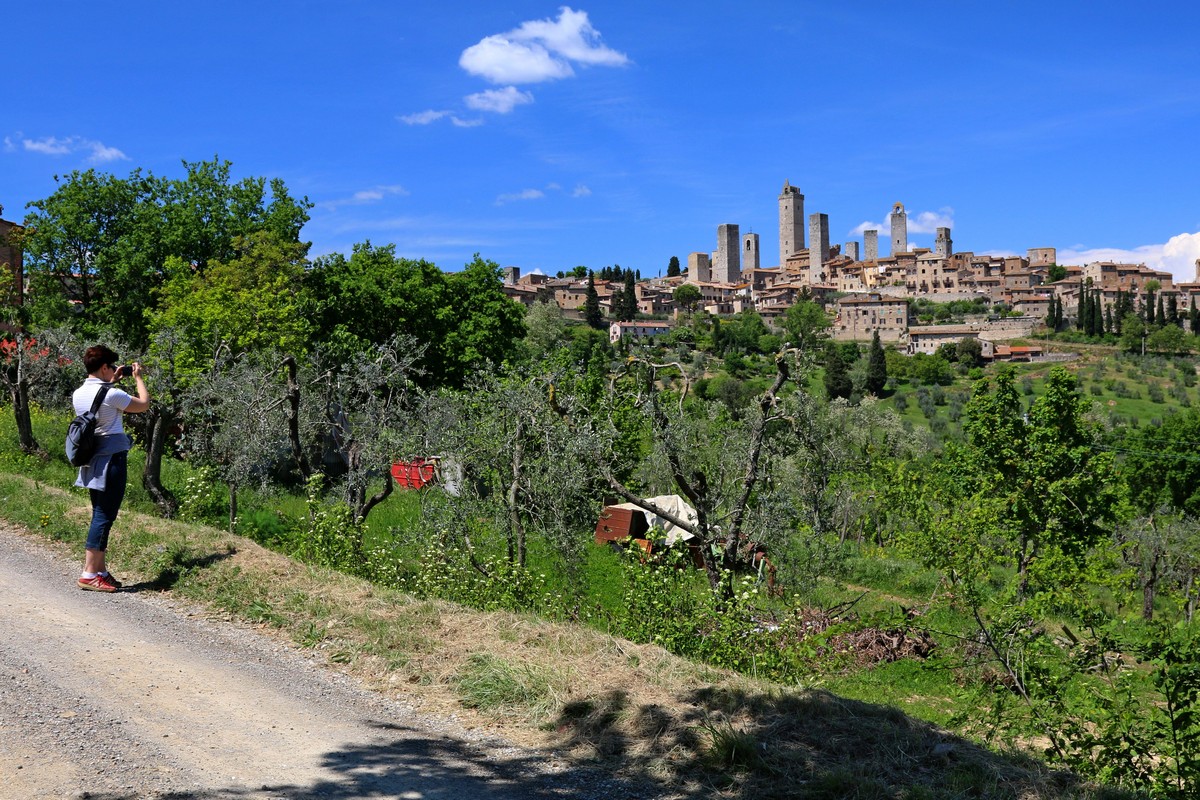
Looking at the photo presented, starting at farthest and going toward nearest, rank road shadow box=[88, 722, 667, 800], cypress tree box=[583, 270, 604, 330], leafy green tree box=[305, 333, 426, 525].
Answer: cypress tree box=[583, 270, 604, 330]
leafy green tree box=[305, 333, 426, 525]
road shadow box=[88, 722, 667, 800]

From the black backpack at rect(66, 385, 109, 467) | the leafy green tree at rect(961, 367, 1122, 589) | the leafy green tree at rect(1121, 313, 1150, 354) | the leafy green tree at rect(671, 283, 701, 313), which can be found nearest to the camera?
the black backpack at rect(66, 385, 109, 467)

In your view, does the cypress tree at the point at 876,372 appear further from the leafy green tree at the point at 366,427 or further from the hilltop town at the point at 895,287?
the leafy green tree at the point at 366,427

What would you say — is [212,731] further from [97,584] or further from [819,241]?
[819,241]

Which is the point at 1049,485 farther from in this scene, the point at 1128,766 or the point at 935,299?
the point at 935,299

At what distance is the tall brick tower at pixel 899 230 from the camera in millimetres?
197125

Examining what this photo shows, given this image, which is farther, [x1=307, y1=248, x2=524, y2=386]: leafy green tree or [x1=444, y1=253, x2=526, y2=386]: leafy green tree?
[x1=444, y1=253, x2=526, y2=386]: leafy green tree

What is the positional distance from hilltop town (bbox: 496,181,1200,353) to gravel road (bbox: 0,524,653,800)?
389 ft

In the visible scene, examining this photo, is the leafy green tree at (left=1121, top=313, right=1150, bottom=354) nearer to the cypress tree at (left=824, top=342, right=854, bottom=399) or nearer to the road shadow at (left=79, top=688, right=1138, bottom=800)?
the cypress tree at (left=824, top=342, right=854, bottom=399)

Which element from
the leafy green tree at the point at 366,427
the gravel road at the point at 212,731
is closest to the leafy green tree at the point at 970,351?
the leafy green tree at the point at 366,427

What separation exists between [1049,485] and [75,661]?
22.2m

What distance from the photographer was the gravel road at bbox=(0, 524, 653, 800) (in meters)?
4.11

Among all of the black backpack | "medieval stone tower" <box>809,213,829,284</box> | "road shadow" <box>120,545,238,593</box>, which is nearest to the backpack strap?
the black backpack

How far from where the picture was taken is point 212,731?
4.66 metres

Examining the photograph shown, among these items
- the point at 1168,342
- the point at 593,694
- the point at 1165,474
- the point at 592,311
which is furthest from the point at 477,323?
the point at 1168,342
